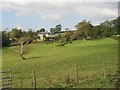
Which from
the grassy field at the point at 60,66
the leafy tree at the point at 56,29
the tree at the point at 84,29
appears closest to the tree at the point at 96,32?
the tree at the point at 84,29

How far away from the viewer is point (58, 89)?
14109mm

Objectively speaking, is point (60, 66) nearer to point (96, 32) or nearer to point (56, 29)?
point (96, 32)

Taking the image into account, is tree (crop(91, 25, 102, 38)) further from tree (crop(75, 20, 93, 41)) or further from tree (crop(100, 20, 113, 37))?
tree (crop(75, 20, 93, 41))

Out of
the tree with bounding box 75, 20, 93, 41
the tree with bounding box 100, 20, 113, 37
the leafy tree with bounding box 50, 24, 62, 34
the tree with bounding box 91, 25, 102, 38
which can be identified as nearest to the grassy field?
the tree with bounding box 100, 20, 113, 37

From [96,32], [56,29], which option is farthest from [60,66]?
[56,29]

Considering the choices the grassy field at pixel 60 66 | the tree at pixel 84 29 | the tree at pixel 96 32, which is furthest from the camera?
the tree at pixel 84 29

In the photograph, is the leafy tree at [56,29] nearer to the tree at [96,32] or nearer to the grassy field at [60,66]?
the tree at [96,32]

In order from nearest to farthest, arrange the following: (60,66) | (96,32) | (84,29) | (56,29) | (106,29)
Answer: (60,66) → (106,29) → (96,32) → (84,29) → (56,29)

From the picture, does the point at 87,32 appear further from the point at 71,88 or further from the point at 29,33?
the point at 71,88

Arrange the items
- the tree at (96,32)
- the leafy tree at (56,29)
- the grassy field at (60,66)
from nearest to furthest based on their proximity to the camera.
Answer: the grassy field at (60,66)
the tree at (96,32)
the leafy tree at (56,29)

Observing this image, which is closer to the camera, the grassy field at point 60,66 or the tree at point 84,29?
the grassy field at point 60,66

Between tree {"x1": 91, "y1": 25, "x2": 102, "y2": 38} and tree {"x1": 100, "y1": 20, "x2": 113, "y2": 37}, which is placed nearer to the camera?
tree {"x1": 100, "y1": 20, "x2": 113, "y2": 37}

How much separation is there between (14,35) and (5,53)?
36.1ft

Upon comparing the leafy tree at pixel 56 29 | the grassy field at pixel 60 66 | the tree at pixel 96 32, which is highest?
the leafy tree at pixel 56 29
